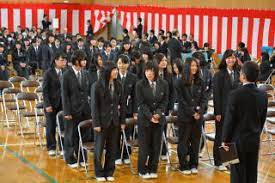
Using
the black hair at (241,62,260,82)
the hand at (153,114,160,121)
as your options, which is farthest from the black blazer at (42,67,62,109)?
the black hair at (241,62,260,82)

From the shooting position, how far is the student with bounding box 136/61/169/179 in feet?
27.5

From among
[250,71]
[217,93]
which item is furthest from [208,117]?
[250,71]

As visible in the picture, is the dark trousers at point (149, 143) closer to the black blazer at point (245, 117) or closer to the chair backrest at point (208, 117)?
the chair backrest at point (208, 117)

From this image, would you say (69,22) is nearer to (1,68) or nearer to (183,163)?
(1,68)

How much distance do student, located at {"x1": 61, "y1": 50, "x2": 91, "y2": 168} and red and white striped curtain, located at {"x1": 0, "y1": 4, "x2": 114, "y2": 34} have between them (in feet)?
66.6

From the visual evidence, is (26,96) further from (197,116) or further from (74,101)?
(197,116)

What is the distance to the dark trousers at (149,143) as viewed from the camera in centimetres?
847

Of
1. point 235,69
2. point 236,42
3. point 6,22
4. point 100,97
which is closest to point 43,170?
point 100,97

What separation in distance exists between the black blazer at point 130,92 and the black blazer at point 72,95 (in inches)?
29.1

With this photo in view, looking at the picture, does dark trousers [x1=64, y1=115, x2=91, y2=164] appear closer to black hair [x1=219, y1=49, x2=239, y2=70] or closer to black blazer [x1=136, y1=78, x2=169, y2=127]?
black blazer [x1=136, y1=78, x2=169, y2=127]

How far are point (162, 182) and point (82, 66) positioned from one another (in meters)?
2.39

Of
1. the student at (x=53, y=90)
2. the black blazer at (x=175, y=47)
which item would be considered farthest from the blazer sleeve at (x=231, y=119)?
the black blazer at (x=175, y=47)

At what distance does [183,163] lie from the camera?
29.2 ft

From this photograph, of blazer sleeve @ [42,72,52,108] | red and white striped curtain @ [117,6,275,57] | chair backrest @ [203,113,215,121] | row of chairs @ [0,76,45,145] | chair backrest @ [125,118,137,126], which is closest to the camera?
chair backrest @ [125,118,137,126]
